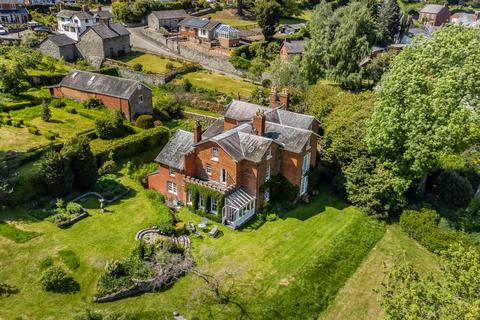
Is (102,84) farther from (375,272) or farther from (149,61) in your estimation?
(375,272)

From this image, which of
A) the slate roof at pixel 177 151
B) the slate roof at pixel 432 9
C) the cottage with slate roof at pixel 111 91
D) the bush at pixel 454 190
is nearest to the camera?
the slate roof at pixel 177 151

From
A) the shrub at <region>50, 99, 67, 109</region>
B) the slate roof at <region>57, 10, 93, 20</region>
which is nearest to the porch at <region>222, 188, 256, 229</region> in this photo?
the shrub at <region>50, 99, 67, 109</region>

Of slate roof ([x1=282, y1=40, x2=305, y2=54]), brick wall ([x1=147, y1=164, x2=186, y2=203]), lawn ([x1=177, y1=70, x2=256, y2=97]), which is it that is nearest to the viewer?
brick wall ([x1=147, y1=164, x2=186, y2=203])

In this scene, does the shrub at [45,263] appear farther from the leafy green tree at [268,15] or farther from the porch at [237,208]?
the leafy green tree at [268,15]

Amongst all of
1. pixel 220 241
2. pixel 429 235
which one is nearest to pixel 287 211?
pixel 220 241

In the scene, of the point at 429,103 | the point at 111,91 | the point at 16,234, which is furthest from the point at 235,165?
the point at 111,91

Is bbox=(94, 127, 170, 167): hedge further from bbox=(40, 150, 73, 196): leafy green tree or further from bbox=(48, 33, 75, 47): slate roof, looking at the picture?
bbox=(48, 33, 75, 47): slate roof

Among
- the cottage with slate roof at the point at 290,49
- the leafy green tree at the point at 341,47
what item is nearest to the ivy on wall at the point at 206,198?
the leafy green tree at the point at 341,47
